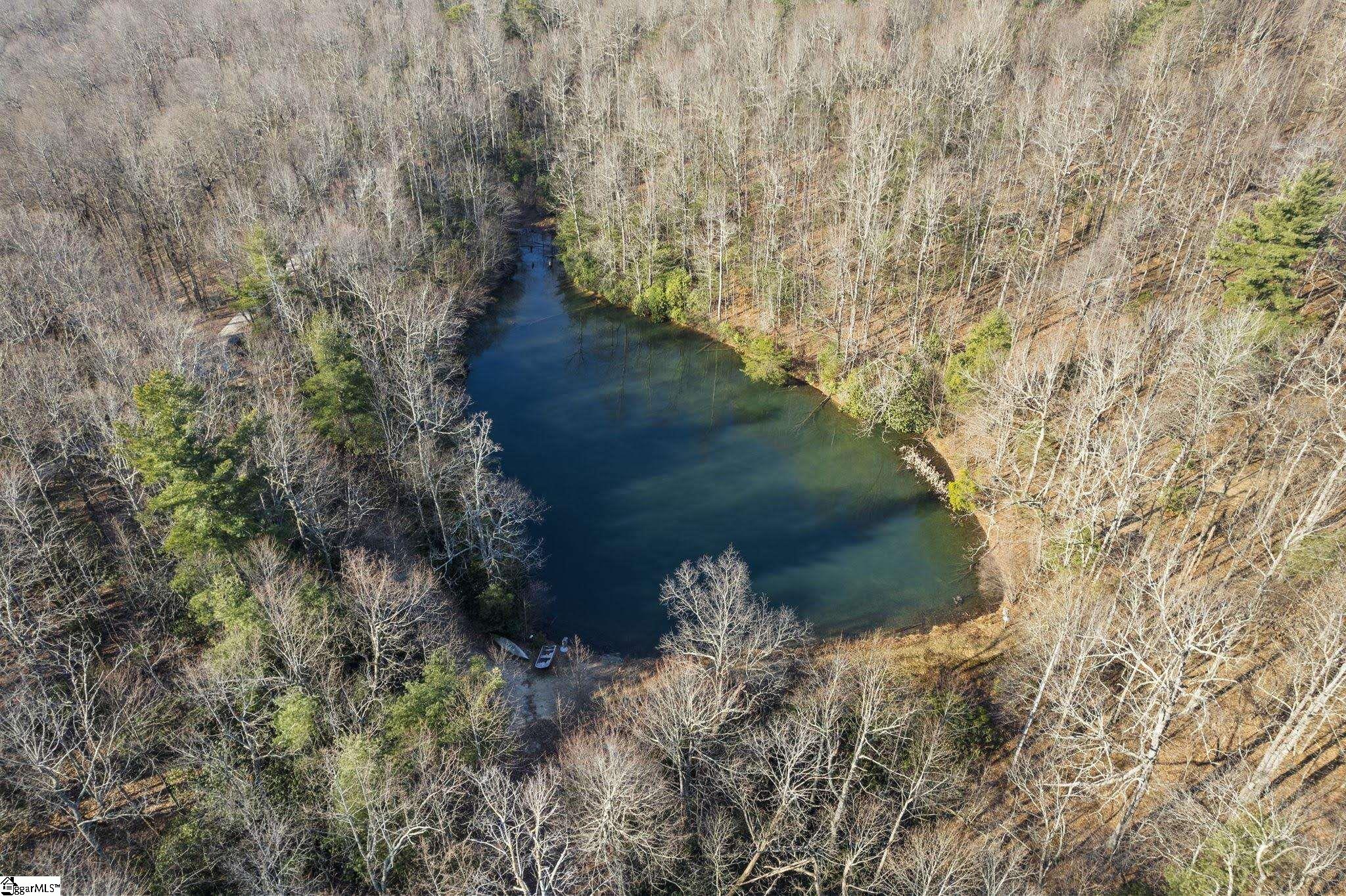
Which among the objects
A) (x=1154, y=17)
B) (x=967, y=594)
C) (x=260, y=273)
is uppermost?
(x=1154, y=17)

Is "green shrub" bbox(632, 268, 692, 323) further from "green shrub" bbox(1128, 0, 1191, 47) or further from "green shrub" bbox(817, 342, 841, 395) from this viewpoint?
"green shrub" bbox(1128, 0, 1191, 47)

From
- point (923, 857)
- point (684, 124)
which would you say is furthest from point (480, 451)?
point (684, 124)

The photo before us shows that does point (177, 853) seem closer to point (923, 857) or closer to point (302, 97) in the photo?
point (923, 857)

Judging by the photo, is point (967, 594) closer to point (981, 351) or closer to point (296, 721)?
point (981, 351)

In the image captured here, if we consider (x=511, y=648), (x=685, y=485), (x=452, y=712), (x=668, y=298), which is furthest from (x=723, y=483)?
(x=452, y=712)

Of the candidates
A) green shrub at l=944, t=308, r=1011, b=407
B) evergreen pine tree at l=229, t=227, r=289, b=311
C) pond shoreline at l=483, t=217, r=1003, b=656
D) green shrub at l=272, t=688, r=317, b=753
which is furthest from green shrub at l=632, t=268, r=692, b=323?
green shrub at l=272, t=688, r=317, b=753

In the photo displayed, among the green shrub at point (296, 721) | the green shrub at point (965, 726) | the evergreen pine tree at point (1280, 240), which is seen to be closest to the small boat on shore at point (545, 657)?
the green shrub at point (296, 721)
